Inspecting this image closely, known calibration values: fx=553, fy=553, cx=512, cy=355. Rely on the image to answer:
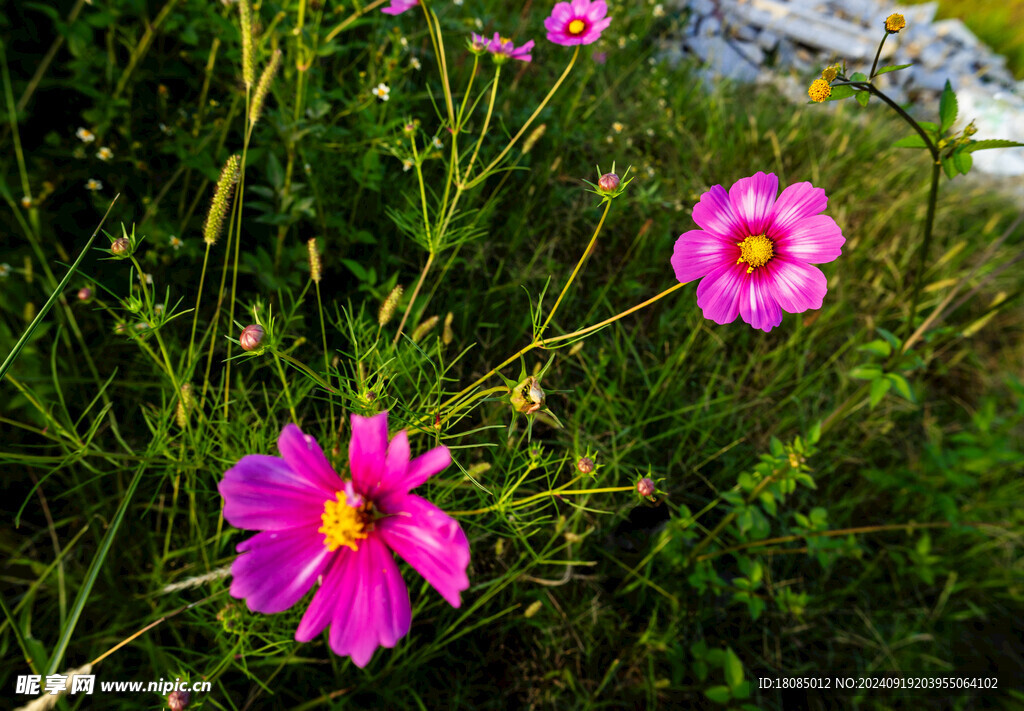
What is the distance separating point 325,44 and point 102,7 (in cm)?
55

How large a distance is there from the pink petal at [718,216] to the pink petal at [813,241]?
71 millimetres

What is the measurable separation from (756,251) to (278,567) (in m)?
0.81

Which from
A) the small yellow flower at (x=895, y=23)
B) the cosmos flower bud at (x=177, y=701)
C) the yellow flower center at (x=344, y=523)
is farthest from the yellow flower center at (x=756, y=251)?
the cosmos flower bud at (x=177, y=701)

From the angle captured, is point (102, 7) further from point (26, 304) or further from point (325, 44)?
point (26, 304)

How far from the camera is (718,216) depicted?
0.88m

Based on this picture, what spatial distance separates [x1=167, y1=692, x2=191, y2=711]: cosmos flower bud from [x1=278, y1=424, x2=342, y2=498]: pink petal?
36cm

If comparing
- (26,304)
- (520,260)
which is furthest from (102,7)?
(520,260)

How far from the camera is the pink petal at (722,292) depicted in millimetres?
835

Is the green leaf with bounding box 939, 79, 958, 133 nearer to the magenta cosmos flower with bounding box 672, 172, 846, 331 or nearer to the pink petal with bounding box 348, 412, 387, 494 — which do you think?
the magenta cosmos flower with bounding box 672, 172, 846, 331

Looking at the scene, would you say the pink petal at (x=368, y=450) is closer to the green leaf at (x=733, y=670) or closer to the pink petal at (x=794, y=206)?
the pink petal at (x=794, y=206)

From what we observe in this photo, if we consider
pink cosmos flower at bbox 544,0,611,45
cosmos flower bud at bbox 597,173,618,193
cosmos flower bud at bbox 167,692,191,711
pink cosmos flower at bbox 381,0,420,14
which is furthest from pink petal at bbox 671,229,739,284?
cosmos flower bud at bbox 167,692,191,711

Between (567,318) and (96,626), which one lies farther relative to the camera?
(567,318)

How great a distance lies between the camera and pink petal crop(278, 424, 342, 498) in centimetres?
61

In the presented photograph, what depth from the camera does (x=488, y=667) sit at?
1.24m
